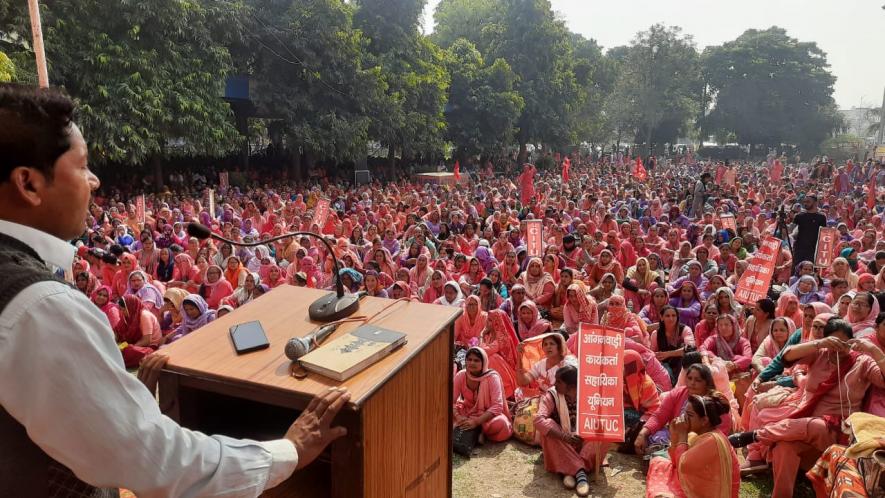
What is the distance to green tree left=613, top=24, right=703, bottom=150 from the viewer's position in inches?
1661

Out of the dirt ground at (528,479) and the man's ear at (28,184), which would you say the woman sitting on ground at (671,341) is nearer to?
the dirt ground at (528,479)

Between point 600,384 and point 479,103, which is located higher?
point 479,103

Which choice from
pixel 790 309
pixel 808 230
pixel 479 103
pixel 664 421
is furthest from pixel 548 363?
pixel 479 103

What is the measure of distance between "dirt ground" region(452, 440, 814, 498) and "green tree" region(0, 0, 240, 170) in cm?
1395

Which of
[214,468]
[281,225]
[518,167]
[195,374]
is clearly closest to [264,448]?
[214,468]

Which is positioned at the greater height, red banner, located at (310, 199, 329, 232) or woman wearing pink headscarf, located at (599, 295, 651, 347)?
red banner, located at (310, 199, 329, 232)

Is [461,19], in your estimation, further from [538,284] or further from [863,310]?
[863,310]

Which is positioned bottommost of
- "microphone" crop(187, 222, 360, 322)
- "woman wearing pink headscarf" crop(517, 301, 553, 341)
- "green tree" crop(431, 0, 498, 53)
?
"woman wearing pink headscarf" crop(517, 301, 553, 341)

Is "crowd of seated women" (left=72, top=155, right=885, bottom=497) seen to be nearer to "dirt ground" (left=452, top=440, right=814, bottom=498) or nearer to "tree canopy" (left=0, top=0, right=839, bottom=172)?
"dirt ground" (left=452, top=440, right=814, bottom=498)

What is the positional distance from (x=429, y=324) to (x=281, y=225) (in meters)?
11.2

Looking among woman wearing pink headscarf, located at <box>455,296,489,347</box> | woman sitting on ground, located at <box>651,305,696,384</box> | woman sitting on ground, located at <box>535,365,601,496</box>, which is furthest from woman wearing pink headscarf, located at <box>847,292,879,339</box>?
woman wearing pink headscarf, located at <box>455,296,489,347</box>

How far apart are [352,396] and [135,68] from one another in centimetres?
1716

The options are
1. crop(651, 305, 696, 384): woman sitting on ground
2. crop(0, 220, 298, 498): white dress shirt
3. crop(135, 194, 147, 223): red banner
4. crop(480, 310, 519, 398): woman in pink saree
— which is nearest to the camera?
crop(0, 220, 298, 498): white dress shirt

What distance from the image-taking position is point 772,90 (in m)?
45.5
